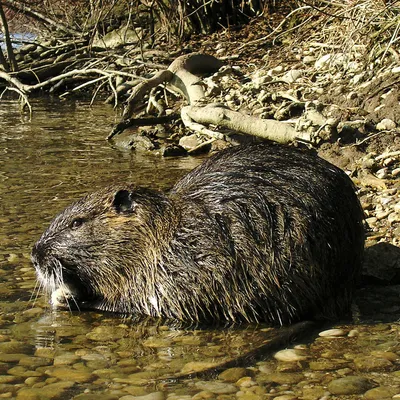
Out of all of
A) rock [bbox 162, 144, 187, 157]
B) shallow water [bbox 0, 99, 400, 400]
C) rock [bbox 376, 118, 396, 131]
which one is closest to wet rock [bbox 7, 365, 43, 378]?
shallow water [bbox 0, 99, 400, 400]

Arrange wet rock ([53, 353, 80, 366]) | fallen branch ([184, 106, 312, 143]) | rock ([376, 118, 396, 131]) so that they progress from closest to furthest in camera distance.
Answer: wet rock ([53, 353, 80, 366]), rock ([376, 118, 396, 131]), fallen branch ([184, 106, 312, 143])

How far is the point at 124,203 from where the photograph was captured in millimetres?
3828

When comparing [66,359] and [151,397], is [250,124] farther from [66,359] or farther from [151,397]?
[151,397]

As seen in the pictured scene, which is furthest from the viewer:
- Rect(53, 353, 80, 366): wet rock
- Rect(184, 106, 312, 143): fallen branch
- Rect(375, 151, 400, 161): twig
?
Rect(184, 106, 312, 143): fallen branch

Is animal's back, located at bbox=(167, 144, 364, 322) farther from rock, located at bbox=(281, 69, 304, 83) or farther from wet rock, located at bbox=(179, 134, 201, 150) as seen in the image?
rock, located at bbox=(281, 69, 304, 83)

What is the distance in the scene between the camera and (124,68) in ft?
35.0

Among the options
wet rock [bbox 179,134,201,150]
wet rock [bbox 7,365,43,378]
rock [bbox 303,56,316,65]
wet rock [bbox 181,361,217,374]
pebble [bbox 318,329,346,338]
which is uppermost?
rock [bbox 303,56,316,65]

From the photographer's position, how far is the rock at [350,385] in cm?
273

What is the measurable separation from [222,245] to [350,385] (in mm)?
966

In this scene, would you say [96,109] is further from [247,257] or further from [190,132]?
[247,257]

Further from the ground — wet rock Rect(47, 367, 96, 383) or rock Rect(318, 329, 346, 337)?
rock Rect(318, 329, 346, 337)

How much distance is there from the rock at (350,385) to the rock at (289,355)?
0.27 m

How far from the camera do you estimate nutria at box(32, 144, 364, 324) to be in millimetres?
3449

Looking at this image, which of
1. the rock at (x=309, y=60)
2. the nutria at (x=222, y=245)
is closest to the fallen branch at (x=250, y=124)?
the rock at (x=309, y=60)
